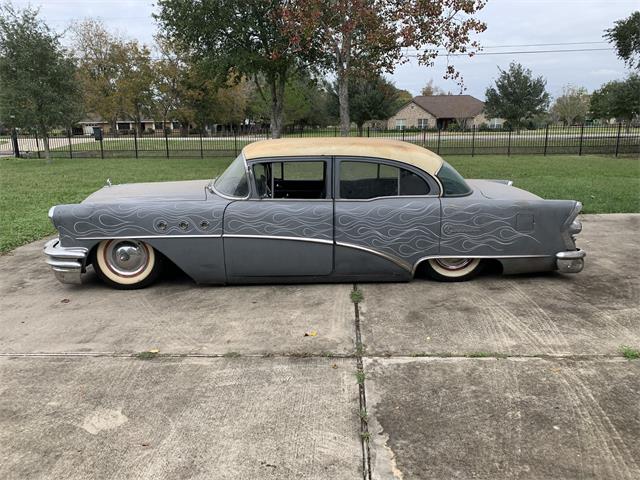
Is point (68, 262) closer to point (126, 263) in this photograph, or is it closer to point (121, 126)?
point (126, 263)

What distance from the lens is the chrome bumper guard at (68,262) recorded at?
15.6 feet

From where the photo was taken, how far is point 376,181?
16.0 ft

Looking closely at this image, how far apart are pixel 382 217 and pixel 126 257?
2473 millimetres

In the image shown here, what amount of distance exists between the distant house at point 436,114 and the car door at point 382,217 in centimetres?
6540

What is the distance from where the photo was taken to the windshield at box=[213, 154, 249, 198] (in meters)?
4.84

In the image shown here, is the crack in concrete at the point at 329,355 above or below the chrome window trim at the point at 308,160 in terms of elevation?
below

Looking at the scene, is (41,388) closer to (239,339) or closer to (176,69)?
(239,339)

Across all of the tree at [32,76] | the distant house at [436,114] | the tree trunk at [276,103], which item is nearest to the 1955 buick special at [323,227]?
the tree trunk at [276,103]

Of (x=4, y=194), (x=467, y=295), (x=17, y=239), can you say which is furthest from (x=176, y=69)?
(x=467, y=295)

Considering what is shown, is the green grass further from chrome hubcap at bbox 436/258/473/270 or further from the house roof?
the house roof

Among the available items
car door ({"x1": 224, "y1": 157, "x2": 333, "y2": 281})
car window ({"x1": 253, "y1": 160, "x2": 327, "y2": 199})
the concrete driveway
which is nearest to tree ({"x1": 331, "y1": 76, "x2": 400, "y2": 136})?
car window ({"x1": 253, "y1": 160, "x2": 327, "y2": 199})

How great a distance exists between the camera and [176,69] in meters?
54.1

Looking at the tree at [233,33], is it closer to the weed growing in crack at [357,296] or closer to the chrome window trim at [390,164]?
the chrome window trim at [390,164]

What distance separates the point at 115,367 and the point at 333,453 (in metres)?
1.69
